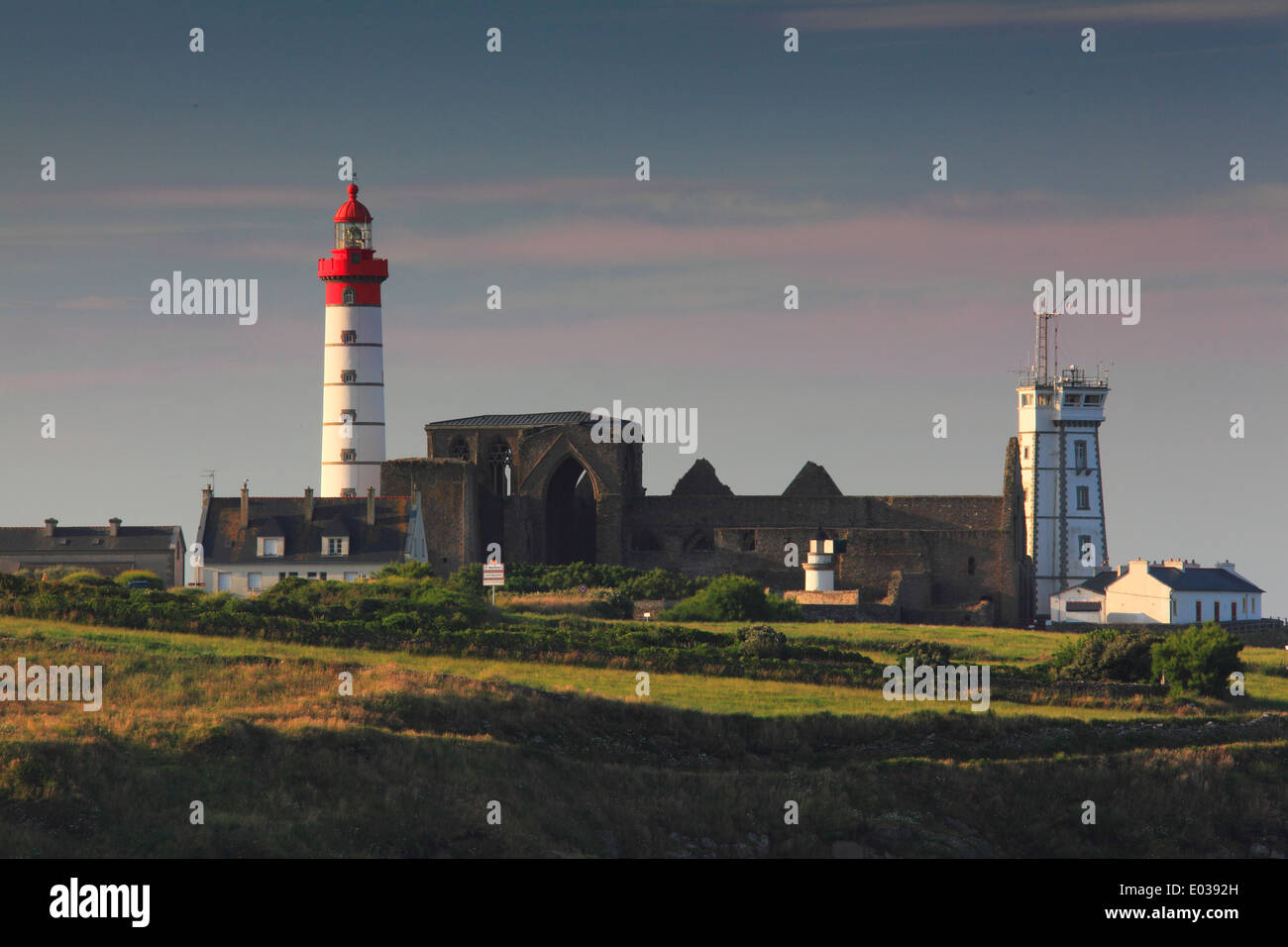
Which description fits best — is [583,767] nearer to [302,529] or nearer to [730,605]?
[730,605]

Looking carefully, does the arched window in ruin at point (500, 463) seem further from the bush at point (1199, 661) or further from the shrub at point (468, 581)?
the bush at point (1199, 661)

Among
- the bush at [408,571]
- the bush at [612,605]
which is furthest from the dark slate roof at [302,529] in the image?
the bush at [612,605]

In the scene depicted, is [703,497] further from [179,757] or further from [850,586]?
[179,757]

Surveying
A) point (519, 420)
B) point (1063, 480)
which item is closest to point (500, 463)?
point (519, 420)

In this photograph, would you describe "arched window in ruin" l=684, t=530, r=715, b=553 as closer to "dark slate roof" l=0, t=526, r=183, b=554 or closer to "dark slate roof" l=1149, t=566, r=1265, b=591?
"dark slate roof" l=1149, t=566, r=1265, b=591

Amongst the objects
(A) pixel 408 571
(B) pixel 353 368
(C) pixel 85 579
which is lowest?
(C) pixel 85 579

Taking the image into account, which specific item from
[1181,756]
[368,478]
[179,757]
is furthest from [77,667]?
[368,478]
